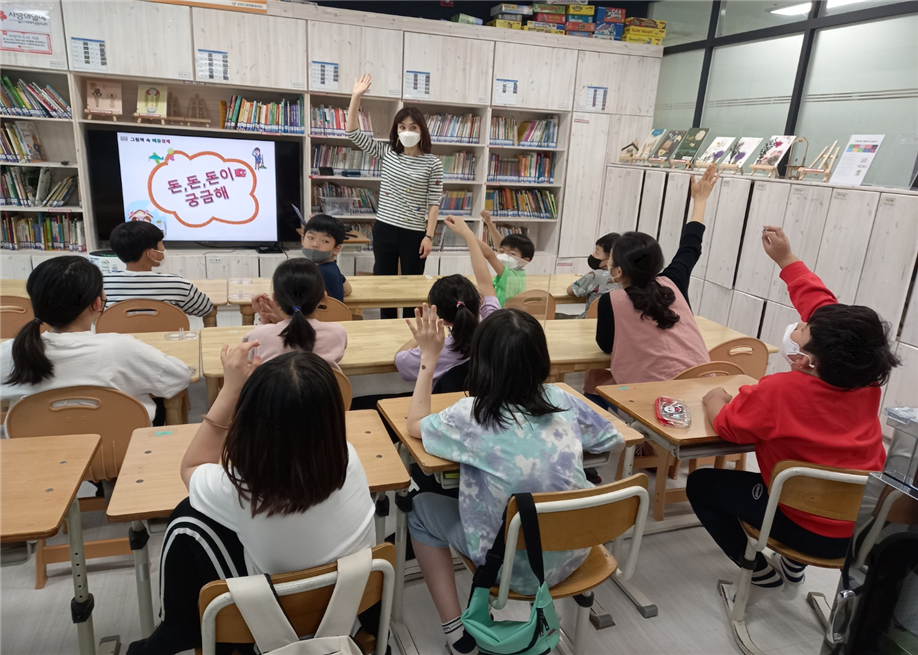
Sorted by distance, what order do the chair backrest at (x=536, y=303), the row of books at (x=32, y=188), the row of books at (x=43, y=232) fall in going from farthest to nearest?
the row of books at (x=43, y=232), the row of books at (x=32, y=188), the chair backrest at (x=536, y=303)

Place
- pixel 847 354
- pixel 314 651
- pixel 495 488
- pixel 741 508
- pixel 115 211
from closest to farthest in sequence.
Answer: pixel 314 651
pixel 495 488
pixel 847 354
pixel 741 508
pixel 115 211

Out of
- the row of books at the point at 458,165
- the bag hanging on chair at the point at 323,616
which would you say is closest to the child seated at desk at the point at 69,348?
the bag hanging on chair at the point at 323,616

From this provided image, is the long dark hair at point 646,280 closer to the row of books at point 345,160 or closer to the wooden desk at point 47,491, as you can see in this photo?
the wooden desk at point 47,491

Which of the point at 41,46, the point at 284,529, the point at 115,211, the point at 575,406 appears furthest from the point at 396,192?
the point at 284,529

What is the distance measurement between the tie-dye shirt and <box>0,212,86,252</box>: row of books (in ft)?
14.9

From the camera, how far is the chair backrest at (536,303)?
11.0 feet

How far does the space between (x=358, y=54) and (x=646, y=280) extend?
355cm

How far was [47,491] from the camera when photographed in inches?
51.5

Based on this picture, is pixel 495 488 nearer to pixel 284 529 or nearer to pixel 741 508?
pixel 284 529

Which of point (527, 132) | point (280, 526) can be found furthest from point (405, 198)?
point (280, 526)

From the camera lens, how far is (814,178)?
4.15 metres

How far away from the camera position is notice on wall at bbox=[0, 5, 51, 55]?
13.8 feet

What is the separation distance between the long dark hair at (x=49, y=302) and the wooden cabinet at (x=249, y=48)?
10.9 feet

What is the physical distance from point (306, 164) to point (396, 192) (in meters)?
1.27
